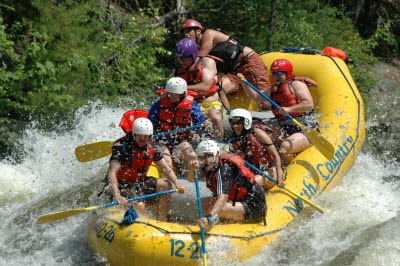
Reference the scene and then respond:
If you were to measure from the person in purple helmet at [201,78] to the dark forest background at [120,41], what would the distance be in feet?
9.14

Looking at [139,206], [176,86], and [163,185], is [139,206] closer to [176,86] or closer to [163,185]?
[163,185]

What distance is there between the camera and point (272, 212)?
4.97m

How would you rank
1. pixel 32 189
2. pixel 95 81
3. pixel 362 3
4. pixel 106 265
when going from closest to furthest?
pixel 106 265 → pixel 32 189 → pixel 95 81 → pixel 362 3

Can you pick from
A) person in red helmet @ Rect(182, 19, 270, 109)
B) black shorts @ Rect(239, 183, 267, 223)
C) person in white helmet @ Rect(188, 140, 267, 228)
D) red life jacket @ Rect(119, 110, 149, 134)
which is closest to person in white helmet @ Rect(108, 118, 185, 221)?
red life jacket @ Rect(119, 110, 149, 134)

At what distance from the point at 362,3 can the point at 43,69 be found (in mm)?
8335

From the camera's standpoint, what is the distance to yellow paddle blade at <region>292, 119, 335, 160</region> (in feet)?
19.0

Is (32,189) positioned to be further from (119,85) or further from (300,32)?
(300,32)

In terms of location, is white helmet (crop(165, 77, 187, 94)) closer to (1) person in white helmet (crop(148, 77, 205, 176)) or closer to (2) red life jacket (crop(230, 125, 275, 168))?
(1) person in white helmet (crop(148, 77, 205, 176))

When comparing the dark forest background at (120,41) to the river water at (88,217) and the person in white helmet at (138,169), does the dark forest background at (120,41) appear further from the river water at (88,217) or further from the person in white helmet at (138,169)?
the person in white helmet at (138,169)

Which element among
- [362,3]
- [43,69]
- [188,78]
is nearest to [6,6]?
[43,69]

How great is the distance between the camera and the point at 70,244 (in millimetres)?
5207

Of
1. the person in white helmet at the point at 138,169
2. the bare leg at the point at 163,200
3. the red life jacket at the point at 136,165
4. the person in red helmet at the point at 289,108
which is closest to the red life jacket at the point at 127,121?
the person in white helmet at the point at 138,169

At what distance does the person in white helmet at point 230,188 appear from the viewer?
179 inches

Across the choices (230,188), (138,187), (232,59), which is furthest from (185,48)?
(230,188)
